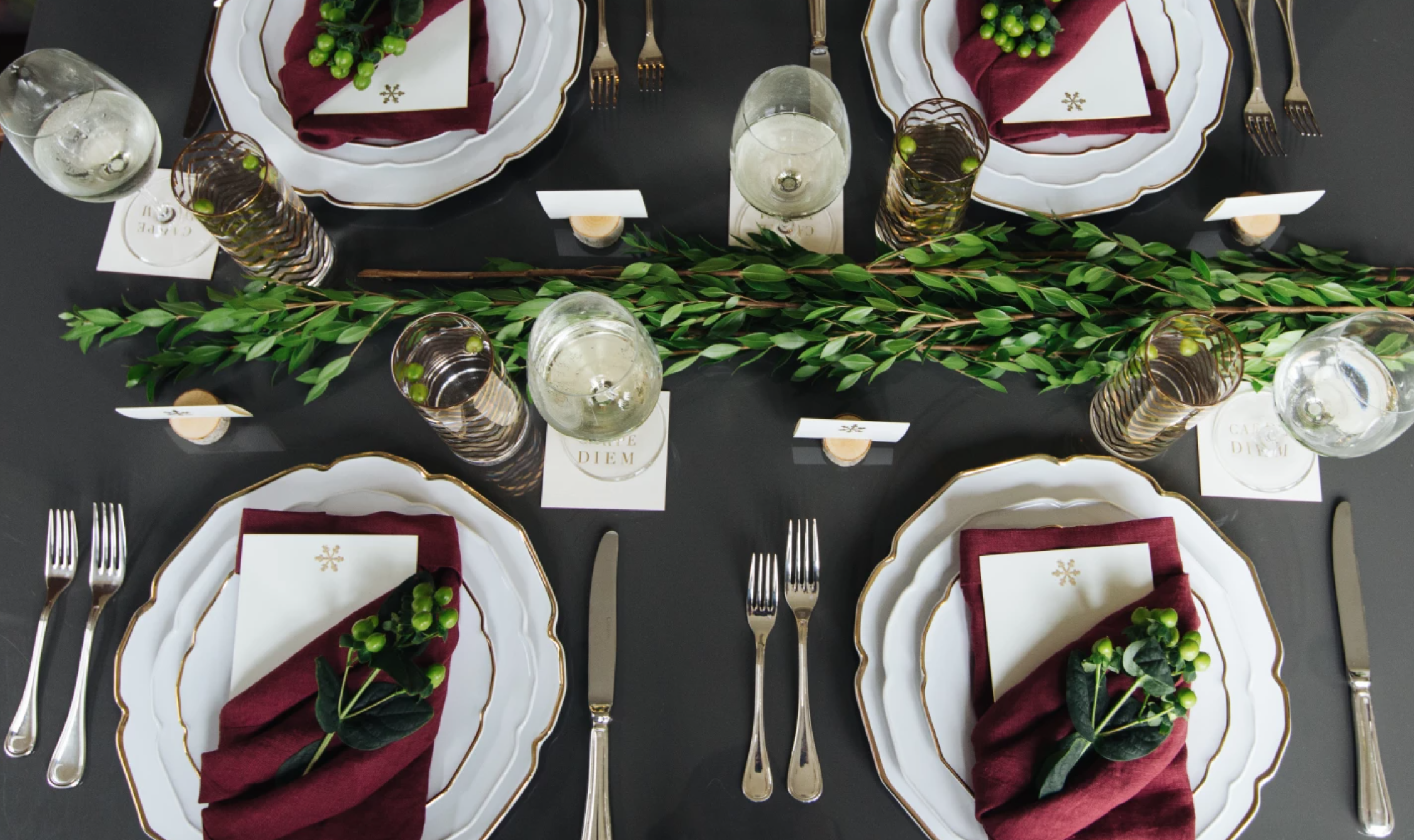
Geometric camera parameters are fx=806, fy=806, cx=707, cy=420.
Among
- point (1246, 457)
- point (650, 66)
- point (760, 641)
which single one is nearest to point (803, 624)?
point (760, 641)

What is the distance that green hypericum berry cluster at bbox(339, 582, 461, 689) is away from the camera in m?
0.84

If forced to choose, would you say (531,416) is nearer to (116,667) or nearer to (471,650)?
(471,650)

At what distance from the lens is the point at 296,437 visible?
3.40 ft

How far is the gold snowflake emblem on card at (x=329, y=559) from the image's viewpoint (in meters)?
0.90

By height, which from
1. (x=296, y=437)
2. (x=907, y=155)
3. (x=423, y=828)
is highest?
(x=907, y=155)

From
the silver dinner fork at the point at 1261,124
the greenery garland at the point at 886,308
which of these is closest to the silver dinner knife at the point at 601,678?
the greenery garland at the point at 886,308

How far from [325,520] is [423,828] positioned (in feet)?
1.16

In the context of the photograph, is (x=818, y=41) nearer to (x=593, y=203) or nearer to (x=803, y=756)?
(x=593, y=203)

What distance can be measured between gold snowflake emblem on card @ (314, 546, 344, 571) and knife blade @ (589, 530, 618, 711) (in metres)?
0.29

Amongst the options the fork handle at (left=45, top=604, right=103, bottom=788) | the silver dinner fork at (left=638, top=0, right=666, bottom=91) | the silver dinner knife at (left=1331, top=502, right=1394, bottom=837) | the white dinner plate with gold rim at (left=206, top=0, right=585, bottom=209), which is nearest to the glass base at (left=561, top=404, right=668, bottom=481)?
the white dinner plate with gold rim at (left=206, top=0, right=585, bottom=209)

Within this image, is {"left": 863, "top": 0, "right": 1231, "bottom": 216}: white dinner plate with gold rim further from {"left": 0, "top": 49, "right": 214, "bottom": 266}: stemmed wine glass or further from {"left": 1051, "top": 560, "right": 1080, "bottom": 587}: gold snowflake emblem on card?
{"left": 0, "top": 49, "right": 214, "bottom": 266}: stemmed wine glass

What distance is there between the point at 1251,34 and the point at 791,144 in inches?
28.3

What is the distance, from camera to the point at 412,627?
85 cm

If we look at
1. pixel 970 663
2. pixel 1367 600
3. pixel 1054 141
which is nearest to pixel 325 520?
pixel 970 663
